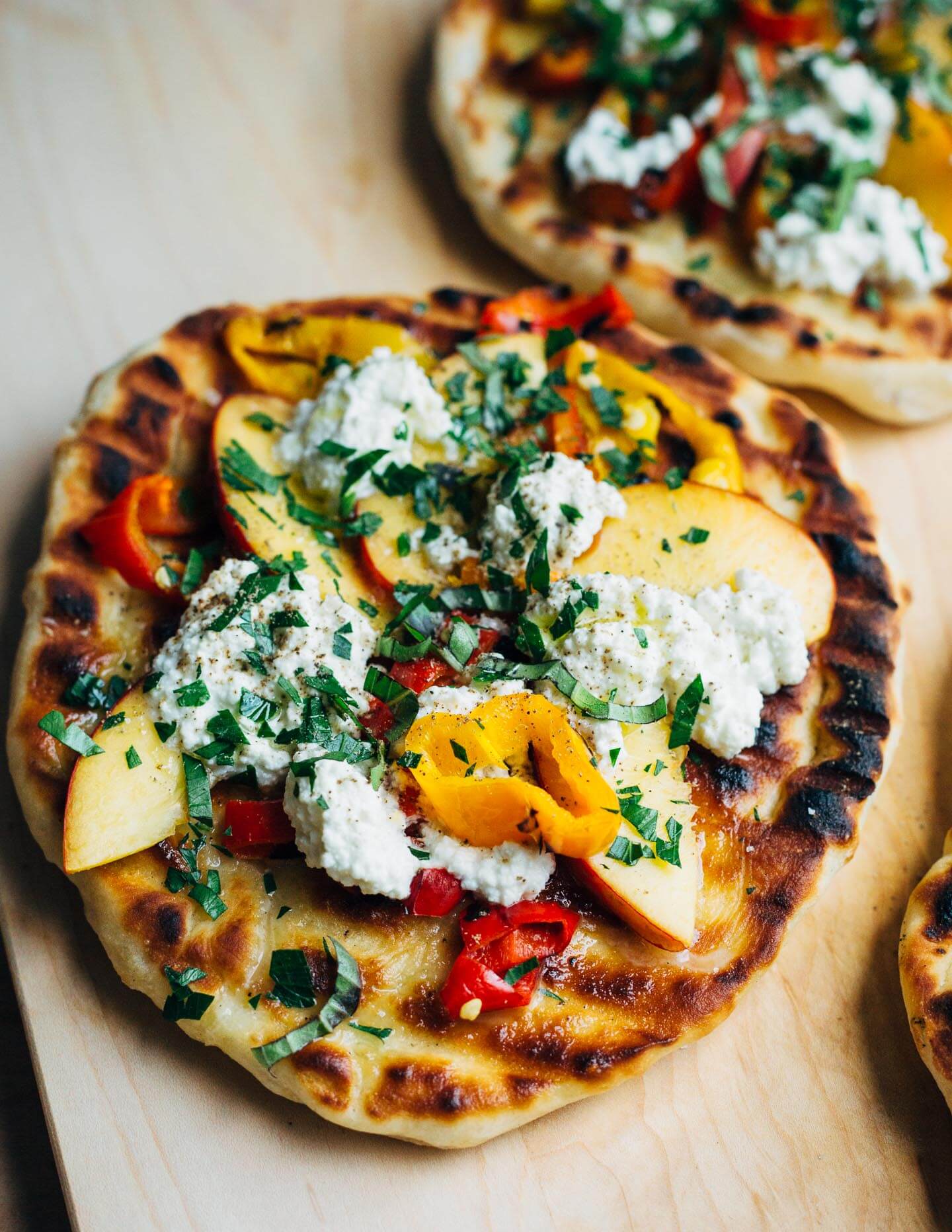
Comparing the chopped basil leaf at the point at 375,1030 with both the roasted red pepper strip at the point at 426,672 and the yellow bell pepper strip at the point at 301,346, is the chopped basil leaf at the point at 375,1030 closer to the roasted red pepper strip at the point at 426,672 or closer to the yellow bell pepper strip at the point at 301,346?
the roasted red pepper strip at the point at 426,672

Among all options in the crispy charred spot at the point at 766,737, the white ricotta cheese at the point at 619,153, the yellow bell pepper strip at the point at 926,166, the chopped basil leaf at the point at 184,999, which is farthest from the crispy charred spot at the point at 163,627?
the yellow bell pepper strip at the point at 926,166

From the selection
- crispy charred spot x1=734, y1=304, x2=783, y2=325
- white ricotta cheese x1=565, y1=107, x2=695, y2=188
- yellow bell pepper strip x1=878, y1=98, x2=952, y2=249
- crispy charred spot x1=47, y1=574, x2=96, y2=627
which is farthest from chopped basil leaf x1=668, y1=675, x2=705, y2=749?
yellow bell pepper strip x1=878, y1=98, x2=952, y2=249

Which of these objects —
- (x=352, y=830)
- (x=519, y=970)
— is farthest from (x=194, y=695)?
(x=519, y=970)

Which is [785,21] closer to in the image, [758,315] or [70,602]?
[758,315]

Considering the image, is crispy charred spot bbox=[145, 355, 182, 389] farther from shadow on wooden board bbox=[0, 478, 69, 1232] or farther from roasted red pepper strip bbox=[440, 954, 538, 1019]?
roasted red pepper strip bbox=[440, 954, 538, 1019]

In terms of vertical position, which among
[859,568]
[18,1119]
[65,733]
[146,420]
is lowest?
[18,1119]

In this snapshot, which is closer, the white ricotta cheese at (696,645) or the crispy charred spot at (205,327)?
the white ricotta cheese at (696,645)
